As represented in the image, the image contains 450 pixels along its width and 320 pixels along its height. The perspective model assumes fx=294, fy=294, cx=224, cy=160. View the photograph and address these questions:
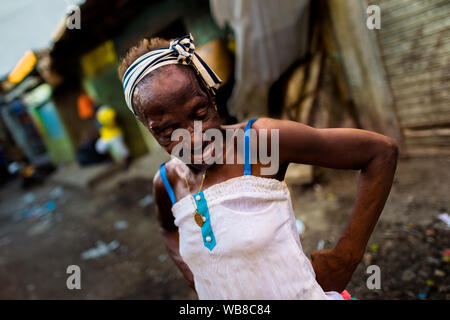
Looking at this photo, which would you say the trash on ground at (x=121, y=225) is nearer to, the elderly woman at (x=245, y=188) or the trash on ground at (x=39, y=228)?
the trash on ground at (x=39, y=228)

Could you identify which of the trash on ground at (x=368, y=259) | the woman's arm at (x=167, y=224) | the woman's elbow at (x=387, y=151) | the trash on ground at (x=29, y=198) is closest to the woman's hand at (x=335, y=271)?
the woman's elbow at (x=387, y=151)

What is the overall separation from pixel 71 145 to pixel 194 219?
1313 cm

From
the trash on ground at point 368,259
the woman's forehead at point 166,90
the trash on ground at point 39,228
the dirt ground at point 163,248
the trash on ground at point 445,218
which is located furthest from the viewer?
the trash on ground at point 39,228

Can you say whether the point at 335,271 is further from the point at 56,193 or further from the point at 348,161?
the point at 56,193

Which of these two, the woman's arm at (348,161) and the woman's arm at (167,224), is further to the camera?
the woman's arm at (167,224)

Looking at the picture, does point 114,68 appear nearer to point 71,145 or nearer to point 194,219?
point 71,145

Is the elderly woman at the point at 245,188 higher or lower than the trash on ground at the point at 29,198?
higher

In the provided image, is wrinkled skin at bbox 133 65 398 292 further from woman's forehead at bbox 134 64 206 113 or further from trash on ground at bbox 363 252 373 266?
trash on ground at bbox 363 252 373 266

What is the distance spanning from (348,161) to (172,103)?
0.71 metres

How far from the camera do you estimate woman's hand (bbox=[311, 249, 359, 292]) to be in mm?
1183

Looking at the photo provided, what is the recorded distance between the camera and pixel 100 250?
4.86 metres

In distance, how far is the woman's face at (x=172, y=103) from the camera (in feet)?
3.43
